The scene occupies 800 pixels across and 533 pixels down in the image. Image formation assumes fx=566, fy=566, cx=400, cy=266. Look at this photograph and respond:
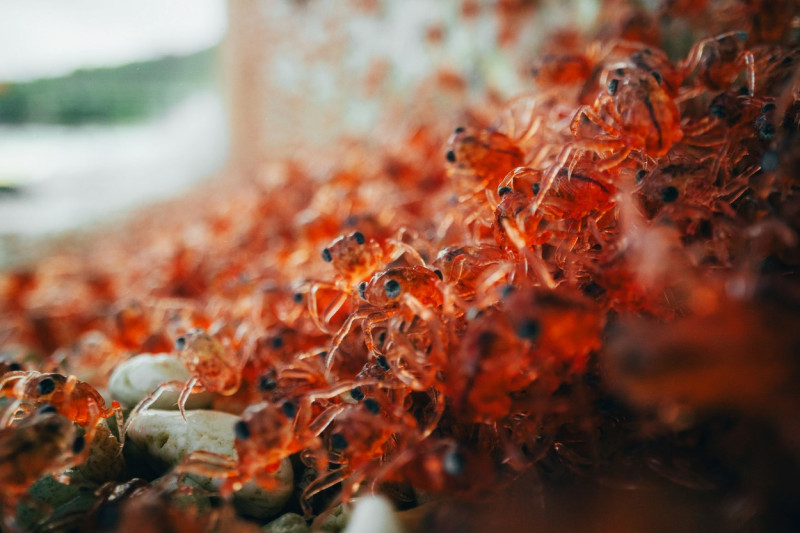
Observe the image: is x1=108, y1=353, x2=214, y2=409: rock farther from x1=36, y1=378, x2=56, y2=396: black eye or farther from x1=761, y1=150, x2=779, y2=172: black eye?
x1=761, y1=150, x2=779, y2=172: black eye

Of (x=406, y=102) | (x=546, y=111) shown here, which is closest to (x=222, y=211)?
(x=406, y=102)

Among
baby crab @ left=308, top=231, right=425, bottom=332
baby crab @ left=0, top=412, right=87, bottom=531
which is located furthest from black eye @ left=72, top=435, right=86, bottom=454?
baby crab @ left=308, top=231, right=425, bottom=332

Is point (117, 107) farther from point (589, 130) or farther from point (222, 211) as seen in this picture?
point (589, 130)

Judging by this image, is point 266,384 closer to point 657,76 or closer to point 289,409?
point 289,409

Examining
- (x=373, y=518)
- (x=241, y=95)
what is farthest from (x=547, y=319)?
(x=241, y=95)

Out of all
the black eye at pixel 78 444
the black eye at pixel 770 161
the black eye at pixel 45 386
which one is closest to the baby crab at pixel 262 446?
the black eye at pixel 78 444

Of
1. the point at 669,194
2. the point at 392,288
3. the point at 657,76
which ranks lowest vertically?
the point at 392,288
